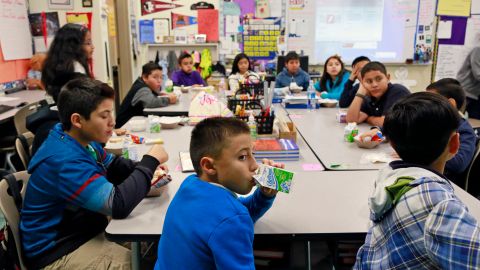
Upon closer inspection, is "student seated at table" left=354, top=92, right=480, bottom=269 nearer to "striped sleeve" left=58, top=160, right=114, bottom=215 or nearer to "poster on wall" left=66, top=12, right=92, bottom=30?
"striped sleeve" left=58, top=160, right=114, bottom=215

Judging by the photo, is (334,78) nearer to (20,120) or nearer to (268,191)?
(20,120)

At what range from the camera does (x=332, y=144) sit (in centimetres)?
251

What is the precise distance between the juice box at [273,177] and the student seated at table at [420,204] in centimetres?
27

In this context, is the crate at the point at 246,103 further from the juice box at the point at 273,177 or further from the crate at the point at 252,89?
the juice box at the point at 273,177

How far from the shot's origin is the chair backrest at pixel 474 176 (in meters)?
2.23

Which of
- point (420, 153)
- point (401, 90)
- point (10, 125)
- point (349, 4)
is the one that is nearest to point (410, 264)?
point (420, 153)

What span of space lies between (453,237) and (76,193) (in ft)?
3.99

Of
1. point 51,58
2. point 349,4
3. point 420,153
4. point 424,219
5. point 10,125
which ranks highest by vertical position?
point 349,4

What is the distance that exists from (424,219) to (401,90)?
6.75 feet

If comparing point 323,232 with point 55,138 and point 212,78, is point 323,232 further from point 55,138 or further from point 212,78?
point 212,78

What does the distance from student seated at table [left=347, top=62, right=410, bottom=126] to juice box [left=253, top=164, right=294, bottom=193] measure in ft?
5.97

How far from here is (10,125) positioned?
3855 millimetres

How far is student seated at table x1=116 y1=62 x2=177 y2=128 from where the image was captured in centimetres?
368

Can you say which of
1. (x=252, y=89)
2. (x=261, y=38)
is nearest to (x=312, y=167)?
(x=252, y=89)
